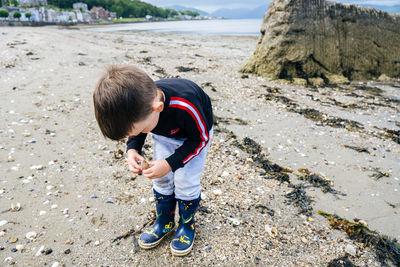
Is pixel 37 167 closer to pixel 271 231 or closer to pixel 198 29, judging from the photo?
pixel 271 231

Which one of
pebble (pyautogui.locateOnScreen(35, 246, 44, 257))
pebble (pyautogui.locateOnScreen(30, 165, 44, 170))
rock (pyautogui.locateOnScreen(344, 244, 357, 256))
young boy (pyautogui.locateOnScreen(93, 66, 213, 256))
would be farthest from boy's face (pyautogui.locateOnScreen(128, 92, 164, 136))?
pebble (pyautogui.locateOnScreen(30, 165, 44, 170))

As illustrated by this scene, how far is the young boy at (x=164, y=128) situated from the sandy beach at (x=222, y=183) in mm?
289

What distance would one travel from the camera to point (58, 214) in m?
3.12

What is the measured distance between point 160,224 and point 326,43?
9.86 m

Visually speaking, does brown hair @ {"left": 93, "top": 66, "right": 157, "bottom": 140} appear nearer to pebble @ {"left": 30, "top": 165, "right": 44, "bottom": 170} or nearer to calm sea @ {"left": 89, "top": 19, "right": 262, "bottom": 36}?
pebble @ {"left": 30, "top": 165, "right": 44, "bottom": 170}

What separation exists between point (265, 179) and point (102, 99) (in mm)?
2939

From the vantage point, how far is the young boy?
179cm

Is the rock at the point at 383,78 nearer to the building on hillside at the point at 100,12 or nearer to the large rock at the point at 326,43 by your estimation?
the large rock at the point at 326,43

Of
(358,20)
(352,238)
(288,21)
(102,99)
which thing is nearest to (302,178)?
(352,238)

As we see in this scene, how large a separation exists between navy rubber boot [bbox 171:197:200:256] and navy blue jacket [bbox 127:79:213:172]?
2.07 feet

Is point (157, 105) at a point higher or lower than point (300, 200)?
higher

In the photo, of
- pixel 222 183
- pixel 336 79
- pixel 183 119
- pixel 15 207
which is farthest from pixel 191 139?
pixel 336 79

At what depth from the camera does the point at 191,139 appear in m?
2.22

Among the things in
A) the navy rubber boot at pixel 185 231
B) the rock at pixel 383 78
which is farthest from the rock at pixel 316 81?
the navy rubber boot at pixel 185 231
